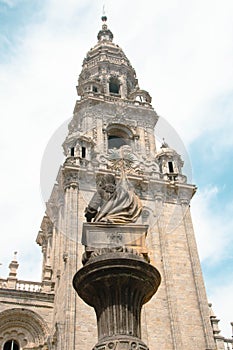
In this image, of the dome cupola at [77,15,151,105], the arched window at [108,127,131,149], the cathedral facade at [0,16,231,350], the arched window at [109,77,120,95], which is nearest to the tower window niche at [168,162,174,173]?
the cathedral facade at [0,16,231,350]

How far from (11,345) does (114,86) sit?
21631 millimetres

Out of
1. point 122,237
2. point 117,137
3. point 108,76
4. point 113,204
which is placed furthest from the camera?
point 108,76

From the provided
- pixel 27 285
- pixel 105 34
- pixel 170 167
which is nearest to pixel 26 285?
pixel 27 285

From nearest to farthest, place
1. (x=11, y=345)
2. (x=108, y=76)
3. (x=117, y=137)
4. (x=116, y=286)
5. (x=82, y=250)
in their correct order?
(x=116, y=286), (x=11, y=345), (x=82, y=250), (x=117, y=137), (x=108, y=76)

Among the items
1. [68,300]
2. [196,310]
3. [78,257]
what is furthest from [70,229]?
[196,310]

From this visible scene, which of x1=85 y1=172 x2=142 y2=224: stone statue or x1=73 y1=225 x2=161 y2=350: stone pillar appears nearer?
x1=73 y1=225 x2=161 y2=350: stone pillar

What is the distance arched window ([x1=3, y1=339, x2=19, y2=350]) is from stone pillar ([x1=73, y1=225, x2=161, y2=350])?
14987 mm

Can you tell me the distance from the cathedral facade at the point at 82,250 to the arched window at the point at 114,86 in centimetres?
381

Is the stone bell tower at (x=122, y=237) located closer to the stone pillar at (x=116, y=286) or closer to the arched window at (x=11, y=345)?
the stone pillar at (x=116, y=286)

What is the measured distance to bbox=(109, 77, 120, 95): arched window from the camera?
120 feet

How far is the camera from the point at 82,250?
22172mm

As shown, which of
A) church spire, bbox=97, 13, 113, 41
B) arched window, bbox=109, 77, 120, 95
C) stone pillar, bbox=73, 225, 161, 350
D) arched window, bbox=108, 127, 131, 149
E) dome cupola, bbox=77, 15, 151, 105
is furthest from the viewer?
church spire, bbox=97, 13, 113, 41

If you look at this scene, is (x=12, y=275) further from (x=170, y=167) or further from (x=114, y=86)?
(x=114, y=86)

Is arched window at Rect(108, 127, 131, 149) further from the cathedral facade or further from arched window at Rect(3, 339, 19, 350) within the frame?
arched window at Rect(3, 339, 19, 350)
